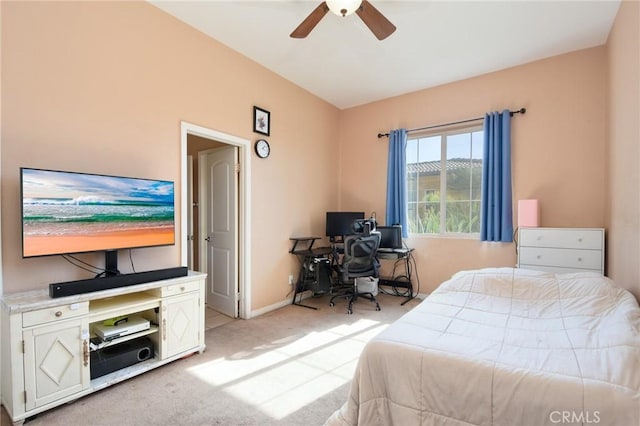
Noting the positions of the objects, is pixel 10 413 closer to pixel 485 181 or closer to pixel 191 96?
pixel 191 96

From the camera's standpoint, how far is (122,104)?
2.37 m

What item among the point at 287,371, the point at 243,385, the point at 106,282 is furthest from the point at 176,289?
the point at 287,371

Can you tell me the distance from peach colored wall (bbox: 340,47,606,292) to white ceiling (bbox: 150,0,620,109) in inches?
8.0

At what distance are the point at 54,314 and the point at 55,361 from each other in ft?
0.92

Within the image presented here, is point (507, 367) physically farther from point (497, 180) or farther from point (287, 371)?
point (497, 180)

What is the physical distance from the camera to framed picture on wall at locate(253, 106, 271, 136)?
11.5 feet

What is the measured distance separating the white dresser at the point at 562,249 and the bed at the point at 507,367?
124cm

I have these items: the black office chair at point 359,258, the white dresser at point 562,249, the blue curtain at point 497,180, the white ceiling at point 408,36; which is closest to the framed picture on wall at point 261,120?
the white ceiling at point 408,36

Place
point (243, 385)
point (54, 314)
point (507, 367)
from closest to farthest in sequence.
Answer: point (507, 367) < point (54, 314) < point (243, 385)

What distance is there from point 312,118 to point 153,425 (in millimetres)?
3858

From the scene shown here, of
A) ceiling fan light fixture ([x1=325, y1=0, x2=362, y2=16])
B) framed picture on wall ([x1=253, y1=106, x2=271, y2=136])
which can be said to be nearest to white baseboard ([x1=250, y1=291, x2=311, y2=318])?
framed picture on wall ([x1=253, y1=106, x2=271, y2=136])

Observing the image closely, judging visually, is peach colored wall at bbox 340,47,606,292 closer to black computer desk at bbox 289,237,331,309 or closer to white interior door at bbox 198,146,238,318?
black computer desk at bbox 289,237,331,309

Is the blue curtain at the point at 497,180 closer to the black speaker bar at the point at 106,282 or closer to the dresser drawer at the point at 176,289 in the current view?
the dresser drawer at the point at 176,289

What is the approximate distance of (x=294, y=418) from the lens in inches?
68.9
